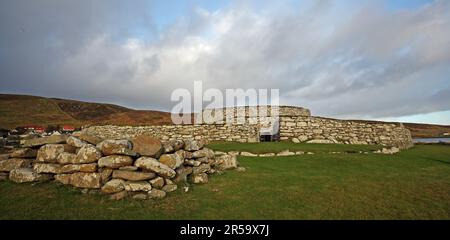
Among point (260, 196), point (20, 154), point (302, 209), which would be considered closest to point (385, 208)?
point (302, 209)

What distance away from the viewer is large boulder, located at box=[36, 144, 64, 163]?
26.0 ft

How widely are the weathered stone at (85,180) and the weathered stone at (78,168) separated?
13 cm

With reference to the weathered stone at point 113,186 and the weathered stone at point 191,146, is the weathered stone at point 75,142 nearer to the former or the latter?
the weathered stone at point 113,186

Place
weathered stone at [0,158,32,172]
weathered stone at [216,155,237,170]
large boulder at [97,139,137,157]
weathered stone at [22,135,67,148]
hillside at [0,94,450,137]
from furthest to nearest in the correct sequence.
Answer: hillside at [0,94,450,137]
weathered stone at [216,155,237,170]
weathered stone at [22,135,67,148]
weathered stone at [0,158,32,172]
large boulder at [97,139,137,157]

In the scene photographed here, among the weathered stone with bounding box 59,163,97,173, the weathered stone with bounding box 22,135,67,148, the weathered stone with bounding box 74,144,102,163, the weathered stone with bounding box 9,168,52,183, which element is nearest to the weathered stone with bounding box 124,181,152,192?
the weathered stone with bounding box 59,163,97,173

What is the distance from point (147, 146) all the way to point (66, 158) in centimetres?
245

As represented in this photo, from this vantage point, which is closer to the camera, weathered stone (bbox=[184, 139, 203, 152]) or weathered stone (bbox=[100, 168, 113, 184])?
weathered stone (bbox=[100, 168, 113, 184])

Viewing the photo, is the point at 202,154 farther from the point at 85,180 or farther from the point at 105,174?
the point at 85,180

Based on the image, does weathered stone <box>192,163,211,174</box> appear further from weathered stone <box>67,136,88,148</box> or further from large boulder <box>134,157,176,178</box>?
weathered stone <box>67,136,88,148</box>

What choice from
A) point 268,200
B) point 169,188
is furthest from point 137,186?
point 268,200

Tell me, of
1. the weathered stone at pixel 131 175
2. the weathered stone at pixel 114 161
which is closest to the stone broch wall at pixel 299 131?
the weathered stone at pixel 114 161

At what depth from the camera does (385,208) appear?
610 centimetres

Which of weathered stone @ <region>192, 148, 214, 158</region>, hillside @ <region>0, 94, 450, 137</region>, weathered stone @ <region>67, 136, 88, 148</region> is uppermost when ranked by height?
hillside @ <region>0, 94, 450, 137</region>

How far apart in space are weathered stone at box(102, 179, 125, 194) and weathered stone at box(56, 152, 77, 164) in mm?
1666
